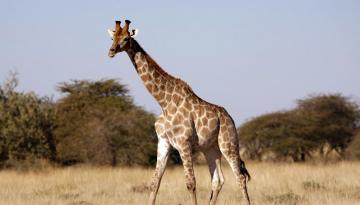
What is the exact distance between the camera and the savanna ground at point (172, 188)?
11.8 m

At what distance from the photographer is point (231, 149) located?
10453mm

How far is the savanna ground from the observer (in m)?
11.8

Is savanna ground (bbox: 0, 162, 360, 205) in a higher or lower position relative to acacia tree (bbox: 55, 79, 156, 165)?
lower

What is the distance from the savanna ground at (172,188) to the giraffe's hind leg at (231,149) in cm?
91

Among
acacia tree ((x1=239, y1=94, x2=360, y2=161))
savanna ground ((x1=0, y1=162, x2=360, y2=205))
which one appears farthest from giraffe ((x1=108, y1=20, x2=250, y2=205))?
acacia tree ((x1=239, y1=94, x2=360, y2=161))

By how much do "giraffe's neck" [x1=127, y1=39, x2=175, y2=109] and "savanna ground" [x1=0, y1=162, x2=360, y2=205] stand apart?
81.6 inches

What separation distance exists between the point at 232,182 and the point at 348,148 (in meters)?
15.2

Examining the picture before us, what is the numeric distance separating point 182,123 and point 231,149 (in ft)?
3.11

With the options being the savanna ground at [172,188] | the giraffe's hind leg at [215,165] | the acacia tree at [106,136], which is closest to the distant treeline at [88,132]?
the acacia tree at [106,136]

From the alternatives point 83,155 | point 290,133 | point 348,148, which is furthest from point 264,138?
Answer: point 83,155

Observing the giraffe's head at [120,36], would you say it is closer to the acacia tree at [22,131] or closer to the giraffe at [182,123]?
the giraffe at [182,123]

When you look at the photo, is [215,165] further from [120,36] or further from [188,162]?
[120,36]

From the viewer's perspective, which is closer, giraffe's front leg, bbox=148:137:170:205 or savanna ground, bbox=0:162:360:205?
giraffe's front leg, bbox=148:137:170:205

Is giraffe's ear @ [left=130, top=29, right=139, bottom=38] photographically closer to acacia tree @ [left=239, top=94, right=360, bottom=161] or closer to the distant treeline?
the distant treeline
